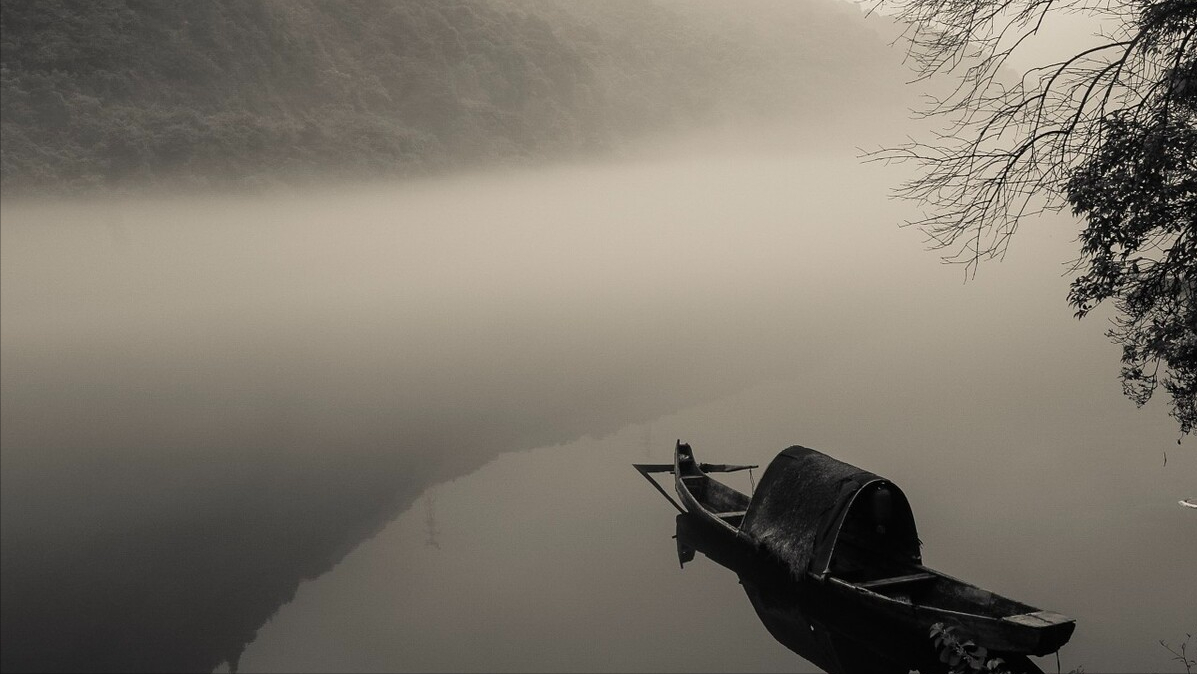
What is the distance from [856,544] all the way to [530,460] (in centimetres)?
1491

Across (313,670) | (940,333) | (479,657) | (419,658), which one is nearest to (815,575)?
(479,657)

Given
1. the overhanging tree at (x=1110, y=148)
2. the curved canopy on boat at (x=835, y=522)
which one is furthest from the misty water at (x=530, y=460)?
the overhanging tree at (x=1110, y=148)

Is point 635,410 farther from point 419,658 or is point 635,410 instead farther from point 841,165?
point 841,165

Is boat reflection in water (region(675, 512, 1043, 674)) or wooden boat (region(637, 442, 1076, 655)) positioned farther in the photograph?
boat reflection in water (region(675, 512, 1043, 674))

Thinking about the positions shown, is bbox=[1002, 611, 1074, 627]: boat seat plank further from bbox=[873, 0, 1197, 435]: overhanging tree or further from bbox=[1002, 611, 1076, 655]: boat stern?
bbox=[873, 0, 1197, 435]: overhanging tree

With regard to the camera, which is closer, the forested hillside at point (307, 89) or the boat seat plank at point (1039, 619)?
the boat seat plank at point (1039, 619)

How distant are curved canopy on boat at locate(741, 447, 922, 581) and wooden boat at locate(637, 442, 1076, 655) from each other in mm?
16

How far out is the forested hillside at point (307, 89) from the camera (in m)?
117

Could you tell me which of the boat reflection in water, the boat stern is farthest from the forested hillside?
the boat stern

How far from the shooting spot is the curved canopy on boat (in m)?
13.6

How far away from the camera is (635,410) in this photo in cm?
3384

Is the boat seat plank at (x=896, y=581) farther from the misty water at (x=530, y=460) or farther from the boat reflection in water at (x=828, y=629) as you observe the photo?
the misty water at (x=530, y=460)

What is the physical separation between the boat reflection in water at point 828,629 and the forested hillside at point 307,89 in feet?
395

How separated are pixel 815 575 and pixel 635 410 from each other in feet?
67.4
